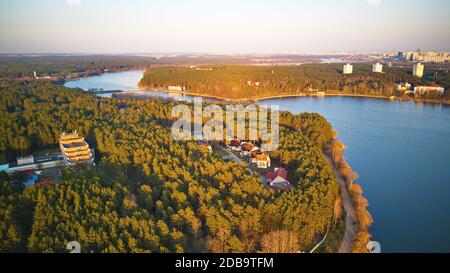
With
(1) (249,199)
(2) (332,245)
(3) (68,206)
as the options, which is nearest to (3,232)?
(3) (68,206)

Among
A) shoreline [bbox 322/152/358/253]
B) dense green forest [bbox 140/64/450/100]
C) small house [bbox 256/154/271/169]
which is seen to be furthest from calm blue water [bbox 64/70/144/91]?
shoreline [bbox 322/152/358/253]

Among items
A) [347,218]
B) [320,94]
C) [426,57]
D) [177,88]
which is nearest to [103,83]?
[177,88]

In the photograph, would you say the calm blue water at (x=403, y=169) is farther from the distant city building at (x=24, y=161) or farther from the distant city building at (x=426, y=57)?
the distant city building at (x=426, y=57)

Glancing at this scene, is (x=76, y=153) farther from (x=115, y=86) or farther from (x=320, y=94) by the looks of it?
(x=115, y=86)

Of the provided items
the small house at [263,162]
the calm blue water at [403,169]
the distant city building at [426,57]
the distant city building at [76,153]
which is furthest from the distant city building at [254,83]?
the distant city building at [426,57]
